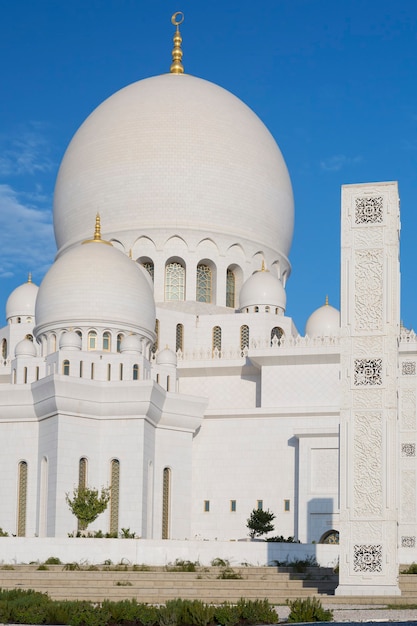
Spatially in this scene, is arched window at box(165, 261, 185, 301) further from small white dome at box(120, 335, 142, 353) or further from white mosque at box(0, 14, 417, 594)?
small white dome at box(120, 335, 142, 353)

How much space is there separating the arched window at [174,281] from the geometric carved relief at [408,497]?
1030 cm

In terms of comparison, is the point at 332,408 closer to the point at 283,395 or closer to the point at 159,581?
the point at 283,395

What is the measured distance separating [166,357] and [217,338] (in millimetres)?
3323

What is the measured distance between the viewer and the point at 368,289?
71.4 feet

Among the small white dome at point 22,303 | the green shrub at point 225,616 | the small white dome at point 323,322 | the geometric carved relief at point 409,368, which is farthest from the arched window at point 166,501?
the green shrub at point 225,616

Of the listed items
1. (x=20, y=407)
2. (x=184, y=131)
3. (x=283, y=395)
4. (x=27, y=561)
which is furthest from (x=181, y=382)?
(x=27, y=561)

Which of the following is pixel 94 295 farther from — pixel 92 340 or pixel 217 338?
pixel 217 338

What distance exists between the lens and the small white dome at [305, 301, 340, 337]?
134 feet

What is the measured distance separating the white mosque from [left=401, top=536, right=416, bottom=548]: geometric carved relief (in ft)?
0.28

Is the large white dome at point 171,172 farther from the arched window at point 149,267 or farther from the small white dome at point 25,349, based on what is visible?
the small white dome at point 25,349

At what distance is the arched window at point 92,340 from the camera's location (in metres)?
36.0

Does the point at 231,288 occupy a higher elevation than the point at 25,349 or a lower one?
higher

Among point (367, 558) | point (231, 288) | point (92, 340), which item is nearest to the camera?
point (367, 558)

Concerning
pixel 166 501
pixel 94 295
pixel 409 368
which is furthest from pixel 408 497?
pixel 94 295
